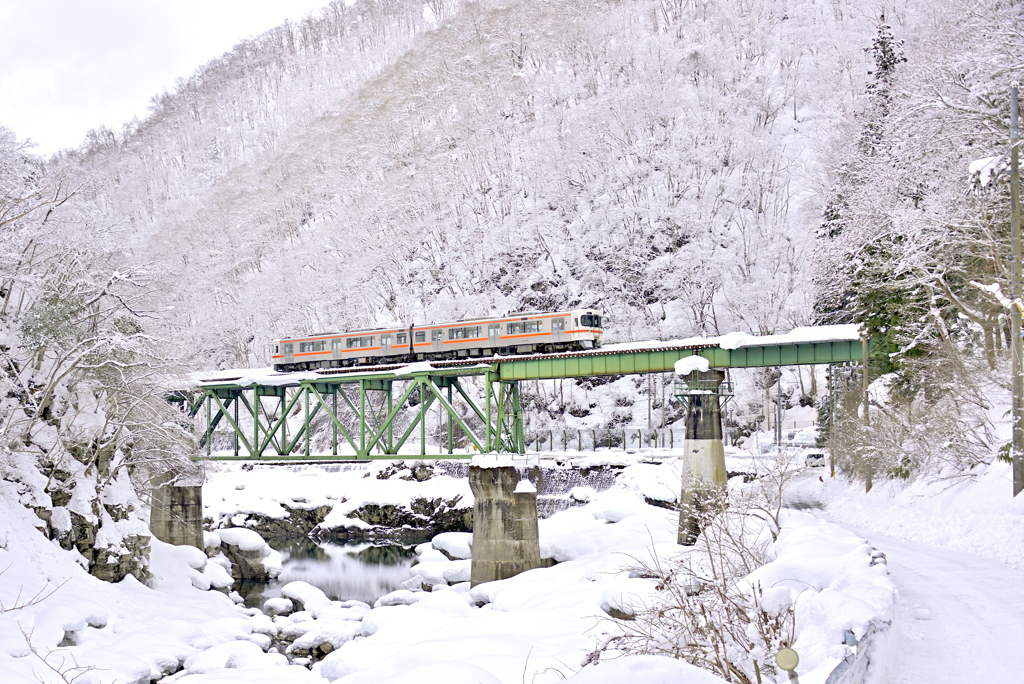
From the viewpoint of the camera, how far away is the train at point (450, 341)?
1516 inches

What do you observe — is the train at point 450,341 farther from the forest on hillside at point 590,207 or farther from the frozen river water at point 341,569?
the frozen river water at point 341,569

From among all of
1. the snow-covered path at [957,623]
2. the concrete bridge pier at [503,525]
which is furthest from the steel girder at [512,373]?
the snow-covered path at [957,623]

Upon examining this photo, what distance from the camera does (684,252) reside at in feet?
242

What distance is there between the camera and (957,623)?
9648 mm

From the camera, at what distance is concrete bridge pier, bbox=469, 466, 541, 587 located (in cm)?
3028

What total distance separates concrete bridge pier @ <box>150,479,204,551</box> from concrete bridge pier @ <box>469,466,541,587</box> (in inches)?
552

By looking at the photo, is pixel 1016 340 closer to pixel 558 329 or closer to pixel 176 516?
pixel 558 329

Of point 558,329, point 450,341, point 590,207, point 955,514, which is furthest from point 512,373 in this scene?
point 590,207

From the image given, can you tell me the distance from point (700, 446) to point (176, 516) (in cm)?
2415

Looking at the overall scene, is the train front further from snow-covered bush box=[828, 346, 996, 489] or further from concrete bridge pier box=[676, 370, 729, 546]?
snow-covered bush box=[828, 346, 996, 489]

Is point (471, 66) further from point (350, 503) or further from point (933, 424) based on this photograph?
point (933, 424)

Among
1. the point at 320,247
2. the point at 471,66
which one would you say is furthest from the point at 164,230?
the point at 471,66

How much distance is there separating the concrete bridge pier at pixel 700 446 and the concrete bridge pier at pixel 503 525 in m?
6.43

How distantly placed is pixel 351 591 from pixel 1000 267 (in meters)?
27.0
